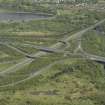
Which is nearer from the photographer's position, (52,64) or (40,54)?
(52,64)

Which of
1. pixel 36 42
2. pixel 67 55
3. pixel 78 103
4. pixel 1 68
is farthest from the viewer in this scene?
pixel 36 42

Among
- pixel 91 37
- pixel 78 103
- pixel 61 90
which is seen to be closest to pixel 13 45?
pixel 91 37

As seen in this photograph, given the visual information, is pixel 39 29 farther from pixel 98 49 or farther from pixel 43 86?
pixel 43 86

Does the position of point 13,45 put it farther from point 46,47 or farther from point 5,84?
point 5,84

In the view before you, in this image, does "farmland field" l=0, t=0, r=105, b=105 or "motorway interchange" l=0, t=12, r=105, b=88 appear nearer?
"farmland field" l=0, t=0, r=105, b=105

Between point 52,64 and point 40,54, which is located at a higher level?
point 52,64

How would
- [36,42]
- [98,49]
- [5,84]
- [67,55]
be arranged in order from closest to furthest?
[5,84], [67,55], [98,49], [36,42]

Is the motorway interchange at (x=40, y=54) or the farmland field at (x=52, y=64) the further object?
the motorway interchange at (x=40, y=54)

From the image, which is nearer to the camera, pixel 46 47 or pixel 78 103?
pixel 78 103
